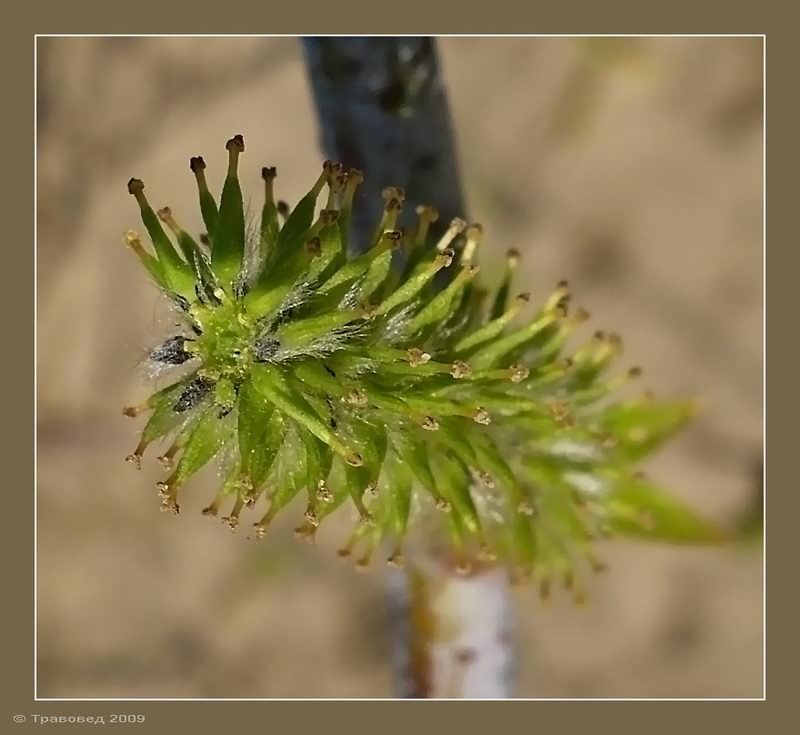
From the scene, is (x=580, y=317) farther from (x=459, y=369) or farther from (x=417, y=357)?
(x=417, y=357)

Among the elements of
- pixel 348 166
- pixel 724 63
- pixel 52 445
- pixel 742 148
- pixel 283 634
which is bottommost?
pixel 283 634

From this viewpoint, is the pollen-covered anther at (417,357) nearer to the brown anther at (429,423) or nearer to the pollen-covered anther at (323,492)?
the brown anther at (429,423)

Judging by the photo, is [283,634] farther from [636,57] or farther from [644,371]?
[636,57]

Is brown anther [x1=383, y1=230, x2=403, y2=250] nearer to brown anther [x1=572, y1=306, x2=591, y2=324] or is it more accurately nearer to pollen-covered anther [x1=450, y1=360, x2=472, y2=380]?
pollen-covered anther [x1=450, y1=360, x2=472, y2=380]

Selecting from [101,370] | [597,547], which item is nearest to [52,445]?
[101,370]

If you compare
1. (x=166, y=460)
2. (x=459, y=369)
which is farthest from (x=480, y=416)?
(x=166, y=460)

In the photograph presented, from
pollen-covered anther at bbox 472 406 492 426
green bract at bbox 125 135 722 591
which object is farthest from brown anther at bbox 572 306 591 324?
pollen-covered anther at bbox 472 406 492 426
